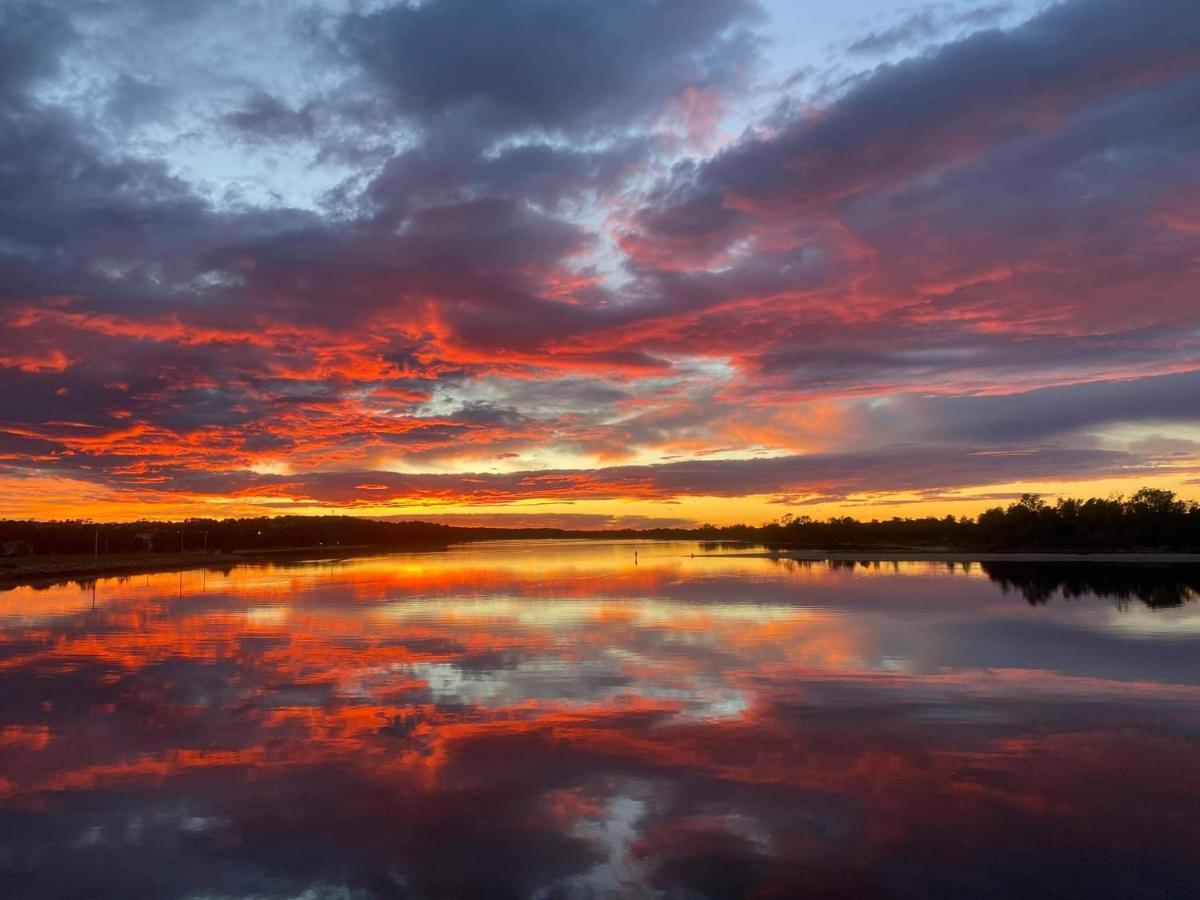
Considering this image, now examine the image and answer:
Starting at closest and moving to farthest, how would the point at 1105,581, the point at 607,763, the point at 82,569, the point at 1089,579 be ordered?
the point at 607,763 → the point at 1105,581 → the point at 1089,579 → the point at 82,569

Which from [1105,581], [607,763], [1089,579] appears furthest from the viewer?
[1089,579]

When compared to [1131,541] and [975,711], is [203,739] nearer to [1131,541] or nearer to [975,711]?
[975,711]

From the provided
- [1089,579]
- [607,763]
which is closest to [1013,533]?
[1089,579]

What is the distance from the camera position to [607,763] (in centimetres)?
1512

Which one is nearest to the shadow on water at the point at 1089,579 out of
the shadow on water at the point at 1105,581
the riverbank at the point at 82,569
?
the shadow on water at the point at 1105,581

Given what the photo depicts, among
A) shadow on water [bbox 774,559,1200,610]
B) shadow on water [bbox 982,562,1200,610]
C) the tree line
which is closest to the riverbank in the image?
the tree line

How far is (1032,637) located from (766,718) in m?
17.4

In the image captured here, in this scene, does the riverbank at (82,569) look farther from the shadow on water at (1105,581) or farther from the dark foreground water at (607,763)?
the shadow on water at (1105,581)

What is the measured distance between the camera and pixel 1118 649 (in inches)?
1073

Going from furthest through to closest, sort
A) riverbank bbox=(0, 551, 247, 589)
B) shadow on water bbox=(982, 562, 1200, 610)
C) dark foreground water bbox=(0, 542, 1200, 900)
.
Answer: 1. riverbank bbox=(0, 551, 247, 589)
2. shadow on water bbox=(982, 562, 1200, 610)
3. dark foreground water bbox=(0, 542, 1200, 900)

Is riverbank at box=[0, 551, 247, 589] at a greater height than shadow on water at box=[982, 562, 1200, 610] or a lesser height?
greater

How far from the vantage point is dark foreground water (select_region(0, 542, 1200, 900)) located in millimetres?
10594

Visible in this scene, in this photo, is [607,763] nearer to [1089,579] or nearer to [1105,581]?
[1105,581]

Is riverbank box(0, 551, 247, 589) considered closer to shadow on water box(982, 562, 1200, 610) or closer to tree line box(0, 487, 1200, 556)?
tree line box(0, 487, 1200, 556)
